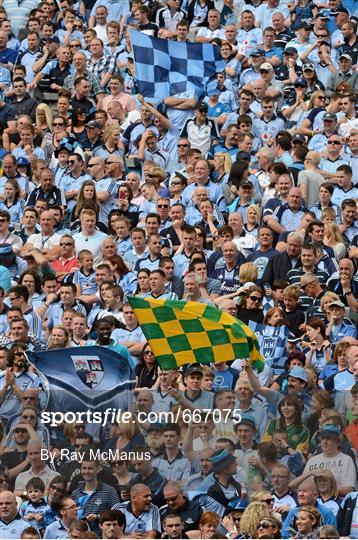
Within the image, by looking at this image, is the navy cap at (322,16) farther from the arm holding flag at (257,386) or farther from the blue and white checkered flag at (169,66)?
the arm holding flag at (257,386)

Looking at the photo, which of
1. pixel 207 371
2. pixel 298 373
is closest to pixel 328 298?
pixel 298 373

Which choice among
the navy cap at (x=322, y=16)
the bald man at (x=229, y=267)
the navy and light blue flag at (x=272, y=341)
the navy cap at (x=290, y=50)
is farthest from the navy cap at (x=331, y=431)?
the navy cap at (x=322, y=16)

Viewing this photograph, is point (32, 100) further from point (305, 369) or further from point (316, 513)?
point (316, 513)

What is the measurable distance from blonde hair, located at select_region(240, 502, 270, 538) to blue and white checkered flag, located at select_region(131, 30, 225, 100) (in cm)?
984

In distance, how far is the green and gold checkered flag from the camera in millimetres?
18797

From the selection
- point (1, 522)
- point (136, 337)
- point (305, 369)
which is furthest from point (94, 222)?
point (1, 522)

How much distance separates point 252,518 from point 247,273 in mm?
4832

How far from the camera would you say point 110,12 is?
94.0 ft

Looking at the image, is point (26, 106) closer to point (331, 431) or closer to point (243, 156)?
point (243, 156)

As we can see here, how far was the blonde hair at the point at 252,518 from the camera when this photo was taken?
16875 millimetres

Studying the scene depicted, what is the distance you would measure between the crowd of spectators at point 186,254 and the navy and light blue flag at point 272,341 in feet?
0.04

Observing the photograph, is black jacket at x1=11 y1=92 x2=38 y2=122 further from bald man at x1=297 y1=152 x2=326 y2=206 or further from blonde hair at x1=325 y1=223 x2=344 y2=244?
blonde hair at x1=325 y1=223 x2=344 y2=244

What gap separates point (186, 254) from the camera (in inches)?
878

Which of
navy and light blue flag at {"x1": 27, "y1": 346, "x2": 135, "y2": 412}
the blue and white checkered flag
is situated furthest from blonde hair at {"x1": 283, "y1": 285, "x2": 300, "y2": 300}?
the blue and white checkered flag
